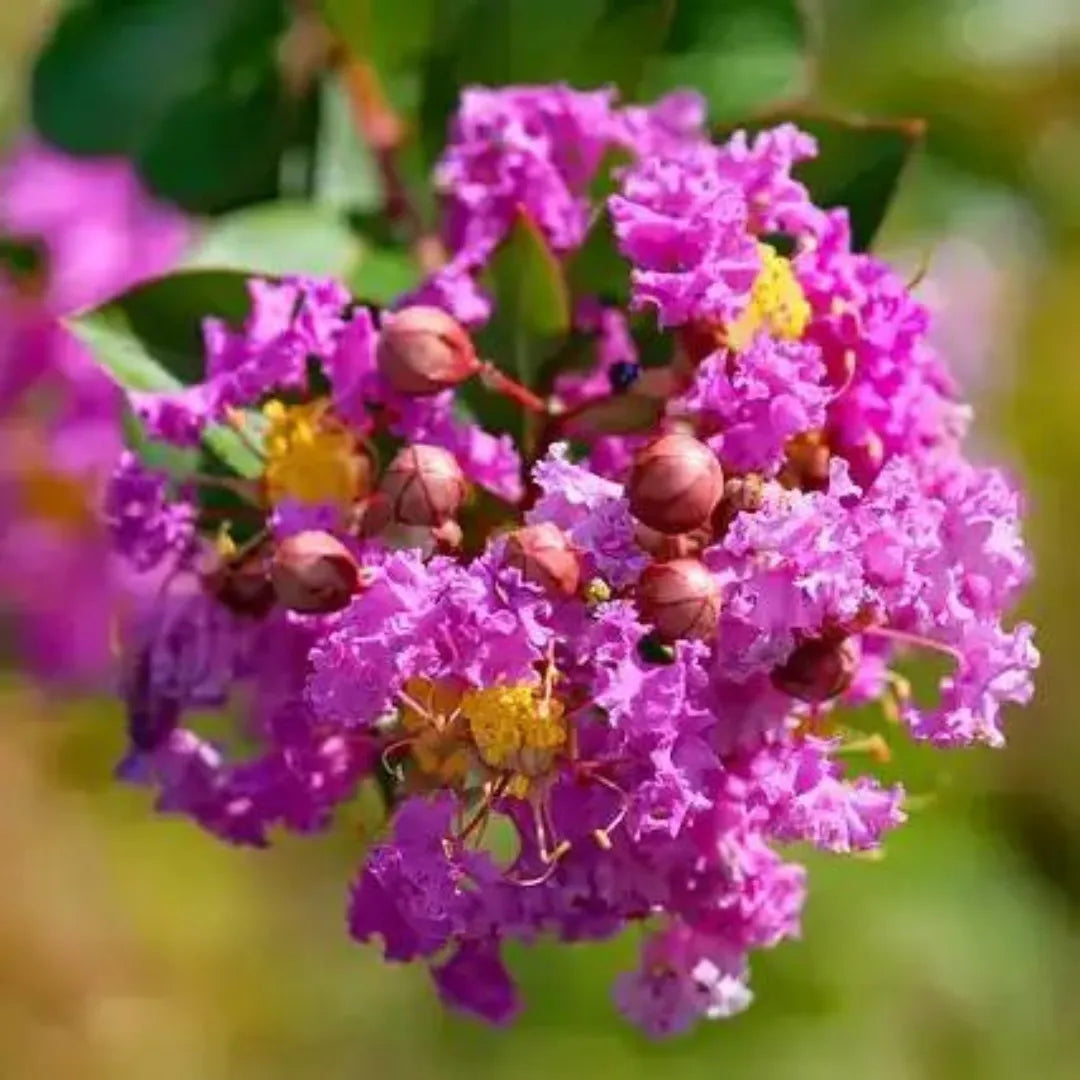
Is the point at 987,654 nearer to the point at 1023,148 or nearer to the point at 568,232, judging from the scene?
the point at 568,232

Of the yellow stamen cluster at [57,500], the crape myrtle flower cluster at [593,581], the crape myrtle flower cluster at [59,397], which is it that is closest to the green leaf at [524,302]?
the crape myrtle flower cluster at [593,581]

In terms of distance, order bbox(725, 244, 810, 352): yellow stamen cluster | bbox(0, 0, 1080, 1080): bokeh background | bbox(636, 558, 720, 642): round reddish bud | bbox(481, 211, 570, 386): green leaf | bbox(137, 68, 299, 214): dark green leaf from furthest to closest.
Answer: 1. bbox(0, 0, 1080, 1080): bokeh background
2. bbox(137, 68, 299, 214): dark green leaf
3. bbox(481, 211, 570, 386): green leaf
4. bbox(725, 244, 810, 352): yellow stamen cluster
5. bbox(636, 558, 720, 642): round reddish bud

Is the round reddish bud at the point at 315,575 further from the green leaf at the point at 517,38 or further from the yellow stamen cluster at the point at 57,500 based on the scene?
the yellow stamen cluster at the point at 57,500

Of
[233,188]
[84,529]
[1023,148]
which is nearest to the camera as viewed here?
[233,188]

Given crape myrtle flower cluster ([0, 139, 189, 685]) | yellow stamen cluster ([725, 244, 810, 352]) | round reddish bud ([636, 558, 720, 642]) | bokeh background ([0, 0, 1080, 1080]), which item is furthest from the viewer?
bokeh background ([0, 0, 1080, 1080])

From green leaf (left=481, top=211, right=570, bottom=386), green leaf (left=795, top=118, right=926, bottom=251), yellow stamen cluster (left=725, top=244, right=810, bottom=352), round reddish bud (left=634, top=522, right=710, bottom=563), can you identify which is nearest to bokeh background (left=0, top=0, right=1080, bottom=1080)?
green leaf (left=795, top=118, right=926, bottom=251)

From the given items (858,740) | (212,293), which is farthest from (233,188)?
(858,740)

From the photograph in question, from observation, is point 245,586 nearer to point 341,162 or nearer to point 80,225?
point 341,162

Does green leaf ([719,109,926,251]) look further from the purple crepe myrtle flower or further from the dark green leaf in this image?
the purple crepe myrtle flower
